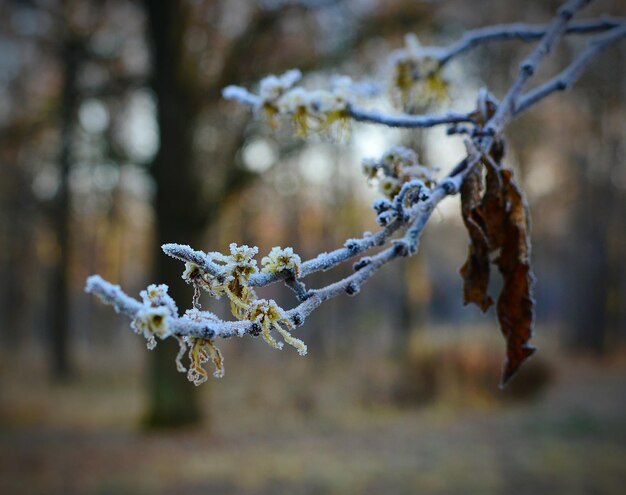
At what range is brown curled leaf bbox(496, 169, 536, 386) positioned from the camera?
146cm

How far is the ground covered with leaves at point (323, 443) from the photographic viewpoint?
663 centimetres

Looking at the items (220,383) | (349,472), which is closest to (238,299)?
(349,472)

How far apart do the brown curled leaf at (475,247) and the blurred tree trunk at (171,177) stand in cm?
748

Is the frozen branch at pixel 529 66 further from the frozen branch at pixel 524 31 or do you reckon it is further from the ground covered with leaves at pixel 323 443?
the ground covered with leaves at pixel 323 443

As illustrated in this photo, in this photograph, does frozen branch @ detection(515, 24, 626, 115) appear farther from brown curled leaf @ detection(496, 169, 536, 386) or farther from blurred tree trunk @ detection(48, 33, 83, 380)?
blurred tree trunk @ detection(48, 33, 83, 380)

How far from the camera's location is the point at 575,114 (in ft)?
59.1

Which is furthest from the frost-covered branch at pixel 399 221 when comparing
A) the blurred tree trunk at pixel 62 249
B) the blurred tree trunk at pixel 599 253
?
the blurred tree trunk at pixel 599 253

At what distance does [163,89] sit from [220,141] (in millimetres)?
4371

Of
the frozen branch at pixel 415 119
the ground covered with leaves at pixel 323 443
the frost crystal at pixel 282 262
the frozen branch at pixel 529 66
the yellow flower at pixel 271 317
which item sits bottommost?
the ground covered with leaves at pixel 323 443

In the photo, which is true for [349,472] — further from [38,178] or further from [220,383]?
[38,178]

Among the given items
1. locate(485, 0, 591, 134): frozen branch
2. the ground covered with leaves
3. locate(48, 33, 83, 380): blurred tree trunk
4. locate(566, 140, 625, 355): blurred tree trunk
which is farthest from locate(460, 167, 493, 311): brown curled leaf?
locate(566, 140, 625, 355): blurred tree trunk

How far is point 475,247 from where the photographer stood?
1.49 metres

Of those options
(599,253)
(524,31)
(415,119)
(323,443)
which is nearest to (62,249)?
(323,443)

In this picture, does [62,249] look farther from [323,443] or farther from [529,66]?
[529,66]
